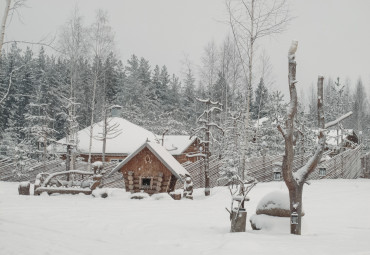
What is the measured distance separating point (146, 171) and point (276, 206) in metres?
9.91

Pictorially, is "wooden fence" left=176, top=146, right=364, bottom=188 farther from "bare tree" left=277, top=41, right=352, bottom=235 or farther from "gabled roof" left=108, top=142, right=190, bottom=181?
"bare tree" left=277, top=41, right=352, bottom=235

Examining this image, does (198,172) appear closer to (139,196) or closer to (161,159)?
(161,159)

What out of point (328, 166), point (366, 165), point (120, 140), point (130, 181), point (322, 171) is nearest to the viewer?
point (130, 181)

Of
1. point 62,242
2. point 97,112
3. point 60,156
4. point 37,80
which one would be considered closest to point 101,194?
point 62,242

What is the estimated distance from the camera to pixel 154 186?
17281 millimetres

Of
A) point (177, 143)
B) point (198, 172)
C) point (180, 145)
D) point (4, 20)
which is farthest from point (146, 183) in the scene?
point (177, 143)

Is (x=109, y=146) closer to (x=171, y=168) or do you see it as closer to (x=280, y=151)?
(x=171, y=168)

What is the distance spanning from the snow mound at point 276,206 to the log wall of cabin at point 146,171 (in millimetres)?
9164

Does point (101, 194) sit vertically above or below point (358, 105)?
below

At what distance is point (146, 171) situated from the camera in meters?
17.4

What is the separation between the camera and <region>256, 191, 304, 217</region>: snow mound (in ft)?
27.2

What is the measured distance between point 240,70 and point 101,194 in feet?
58.8

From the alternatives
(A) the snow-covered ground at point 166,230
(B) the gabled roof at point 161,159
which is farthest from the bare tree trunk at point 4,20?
(B) the gabled roof at point 161,159

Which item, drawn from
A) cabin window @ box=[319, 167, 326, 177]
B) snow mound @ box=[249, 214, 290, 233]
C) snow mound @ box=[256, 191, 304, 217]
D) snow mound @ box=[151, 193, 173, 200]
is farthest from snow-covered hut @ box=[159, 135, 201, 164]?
snow mound @ box=[249, 214, 290, 233]
